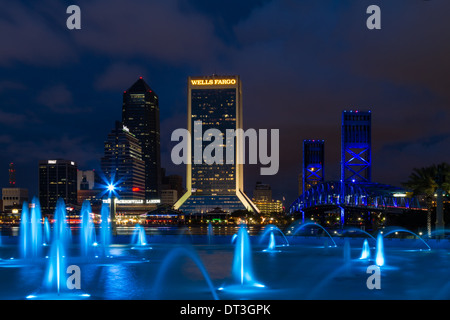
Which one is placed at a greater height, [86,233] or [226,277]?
[86,233]

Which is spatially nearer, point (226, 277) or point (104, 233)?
point (226, 277)

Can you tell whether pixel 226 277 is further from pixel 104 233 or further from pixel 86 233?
pixel 104 233

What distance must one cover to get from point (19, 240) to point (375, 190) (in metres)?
84.8

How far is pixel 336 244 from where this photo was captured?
1971 inches

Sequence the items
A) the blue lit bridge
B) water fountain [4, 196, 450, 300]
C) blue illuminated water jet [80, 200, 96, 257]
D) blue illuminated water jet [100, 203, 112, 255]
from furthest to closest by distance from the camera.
→ the blue lit bridge
blue illuminated water jet [100, 203, 112, 255]
blue illuminated water jet [80, 200, 96, 257]
water fountain [4, 196, 450, 300]

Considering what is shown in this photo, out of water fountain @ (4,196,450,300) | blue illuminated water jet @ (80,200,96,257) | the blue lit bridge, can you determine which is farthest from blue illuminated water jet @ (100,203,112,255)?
the blue lit bridge

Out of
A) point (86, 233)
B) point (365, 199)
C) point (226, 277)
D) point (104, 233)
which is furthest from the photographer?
point (365, 199)

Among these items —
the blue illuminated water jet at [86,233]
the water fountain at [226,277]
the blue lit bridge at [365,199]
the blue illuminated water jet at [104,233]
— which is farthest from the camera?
the blue lit bridge at [365,199]

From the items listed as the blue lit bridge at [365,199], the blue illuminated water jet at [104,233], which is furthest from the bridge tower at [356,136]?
the blue illuminated water jet at [104,233]

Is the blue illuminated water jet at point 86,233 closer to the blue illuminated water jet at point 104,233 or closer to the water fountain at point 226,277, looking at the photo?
the blue illuminated water jet at point 104,233

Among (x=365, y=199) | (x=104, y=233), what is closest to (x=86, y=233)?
(x=104, y=233)

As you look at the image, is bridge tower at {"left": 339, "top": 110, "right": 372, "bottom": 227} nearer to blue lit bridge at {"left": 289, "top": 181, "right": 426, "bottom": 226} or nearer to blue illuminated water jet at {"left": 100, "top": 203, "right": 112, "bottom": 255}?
blue lit bridge at {"left": 289, "top": 181, "right": 426, "bottom": 226}
